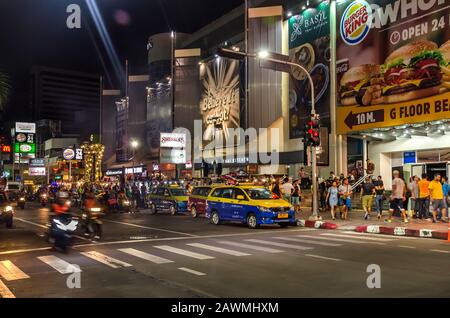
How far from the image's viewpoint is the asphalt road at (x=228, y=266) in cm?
778

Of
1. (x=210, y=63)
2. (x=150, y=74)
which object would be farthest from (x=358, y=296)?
(x=150, y=74)

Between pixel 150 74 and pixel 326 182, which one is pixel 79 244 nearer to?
pixel 326 182

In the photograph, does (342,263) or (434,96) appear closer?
(342,263)

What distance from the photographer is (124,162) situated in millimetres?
65750

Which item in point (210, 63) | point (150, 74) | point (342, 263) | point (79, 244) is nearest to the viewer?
point (342, 263)

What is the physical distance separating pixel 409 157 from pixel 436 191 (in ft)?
34.0

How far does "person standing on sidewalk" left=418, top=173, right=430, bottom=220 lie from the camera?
19.2m

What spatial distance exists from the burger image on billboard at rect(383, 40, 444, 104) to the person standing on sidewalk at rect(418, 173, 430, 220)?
6.19m

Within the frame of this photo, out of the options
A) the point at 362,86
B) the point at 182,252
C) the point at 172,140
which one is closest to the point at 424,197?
the point at 362,86

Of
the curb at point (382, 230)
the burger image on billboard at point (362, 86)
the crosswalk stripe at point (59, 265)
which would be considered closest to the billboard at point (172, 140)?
the burger image on billboard at point (362, 86)

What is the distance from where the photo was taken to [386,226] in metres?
17.8

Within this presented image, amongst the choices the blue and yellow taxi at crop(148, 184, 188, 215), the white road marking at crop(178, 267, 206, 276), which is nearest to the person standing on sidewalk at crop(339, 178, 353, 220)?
the blue and yellow taxi at crop(148, 184, 188, 215)

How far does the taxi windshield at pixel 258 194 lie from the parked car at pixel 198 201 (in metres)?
4.94

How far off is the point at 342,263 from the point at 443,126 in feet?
55.4
